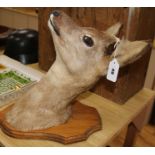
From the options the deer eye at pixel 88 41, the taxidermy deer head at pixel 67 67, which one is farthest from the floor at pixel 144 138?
the deer eye at pixel 88 41

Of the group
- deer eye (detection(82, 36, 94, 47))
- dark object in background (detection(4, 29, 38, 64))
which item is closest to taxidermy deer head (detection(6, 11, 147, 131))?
deer eye (detection(82, 36, 94, 47))

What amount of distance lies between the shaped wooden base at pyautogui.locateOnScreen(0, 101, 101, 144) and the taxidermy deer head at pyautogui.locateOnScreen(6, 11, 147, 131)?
0.05 ft

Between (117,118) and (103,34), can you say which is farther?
(117,118)

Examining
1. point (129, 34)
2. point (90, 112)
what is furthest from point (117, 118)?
point (129, 34)

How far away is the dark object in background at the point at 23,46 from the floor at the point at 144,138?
0.74 m

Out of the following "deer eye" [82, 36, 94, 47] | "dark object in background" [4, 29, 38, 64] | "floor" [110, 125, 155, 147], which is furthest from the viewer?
"floor" [110, 125, 155, 147]

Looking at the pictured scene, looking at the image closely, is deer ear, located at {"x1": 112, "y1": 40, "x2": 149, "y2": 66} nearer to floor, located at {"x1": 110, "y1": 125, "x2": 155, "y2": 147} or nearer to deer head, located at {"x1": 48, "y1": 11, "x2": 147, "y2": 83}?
deer head, located at {"x1": 48, "y1": 11, "x2": 147, "y2": 83}

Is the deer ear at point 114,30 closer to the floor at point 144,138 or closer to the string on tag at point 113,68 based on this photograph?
the string on tag at point 113,68

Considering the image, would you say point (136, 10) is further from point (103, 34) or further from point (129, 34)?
point (103, 34)

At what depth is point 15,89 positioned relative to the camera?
33.8 inches

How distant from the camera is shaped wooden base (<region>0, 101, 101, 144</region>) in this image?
2.28ft

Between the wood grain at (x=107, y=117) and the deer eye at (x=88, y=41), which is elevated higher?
the deer eye at (x=88, y=41)

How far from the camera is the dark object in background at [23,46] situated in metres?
1.10

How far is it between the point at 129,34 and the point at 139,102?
0.27 meters
